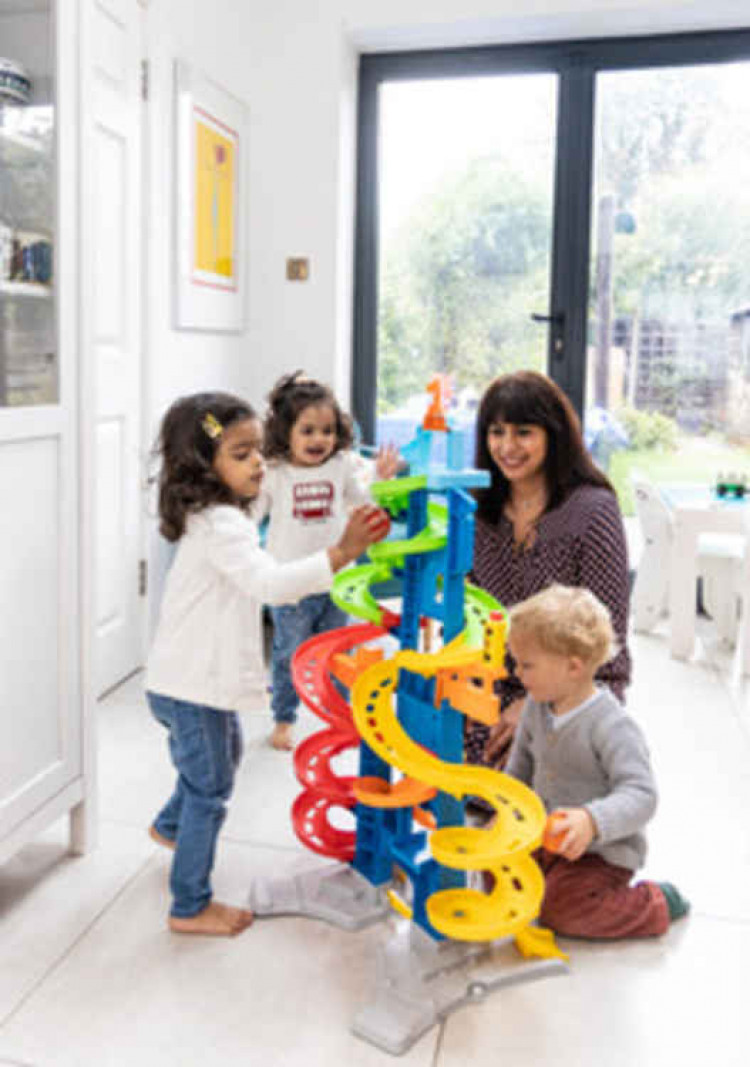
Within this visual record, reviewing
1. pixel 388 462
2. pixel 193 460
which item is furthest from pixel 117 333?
pixel 388 462

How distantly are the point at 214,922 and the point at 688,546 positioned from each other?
2.17 metres

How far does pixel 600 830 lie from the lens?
157 centimetres

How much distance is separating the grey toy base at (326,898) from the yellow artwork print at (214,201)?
2.14 meters

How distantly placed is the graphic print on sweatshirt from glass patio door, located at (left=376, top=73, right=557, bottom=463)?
149 centimetres

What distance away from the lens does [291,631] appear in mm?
2512

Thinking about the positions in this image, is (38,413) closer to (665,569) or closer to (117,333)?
(117,333)

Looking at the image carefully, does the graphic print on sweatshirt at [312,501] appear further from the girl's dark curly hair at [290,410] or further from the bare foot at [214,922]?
the bare foot at [214,922]

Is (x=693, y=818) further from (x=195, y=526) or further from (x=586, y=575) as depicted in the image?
(x=195, y=526)

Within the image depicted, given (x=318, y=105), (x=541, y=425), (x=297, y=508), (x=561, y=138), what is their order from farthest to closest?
(x=561, y=138), (x=318, y=105), (x=297, y=508), (x=541, y=425)

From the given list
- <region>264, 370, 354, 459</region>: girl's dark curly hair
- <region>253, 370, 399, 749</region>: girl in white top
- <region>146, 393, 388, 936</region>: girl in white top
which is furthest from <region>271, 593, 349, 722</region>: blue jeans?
<region>146, 393, 388, 936</region>: girl in white top

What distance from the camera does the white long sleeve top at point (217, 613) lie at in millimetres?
1595

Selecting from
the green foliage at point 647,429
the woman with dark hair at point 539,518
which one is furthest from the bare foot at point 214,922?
the green foliage at point 647,429

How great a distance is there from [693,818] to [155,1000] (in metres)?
1.22

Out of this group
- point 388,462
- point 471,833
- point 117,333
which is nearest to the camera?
point 471,833
